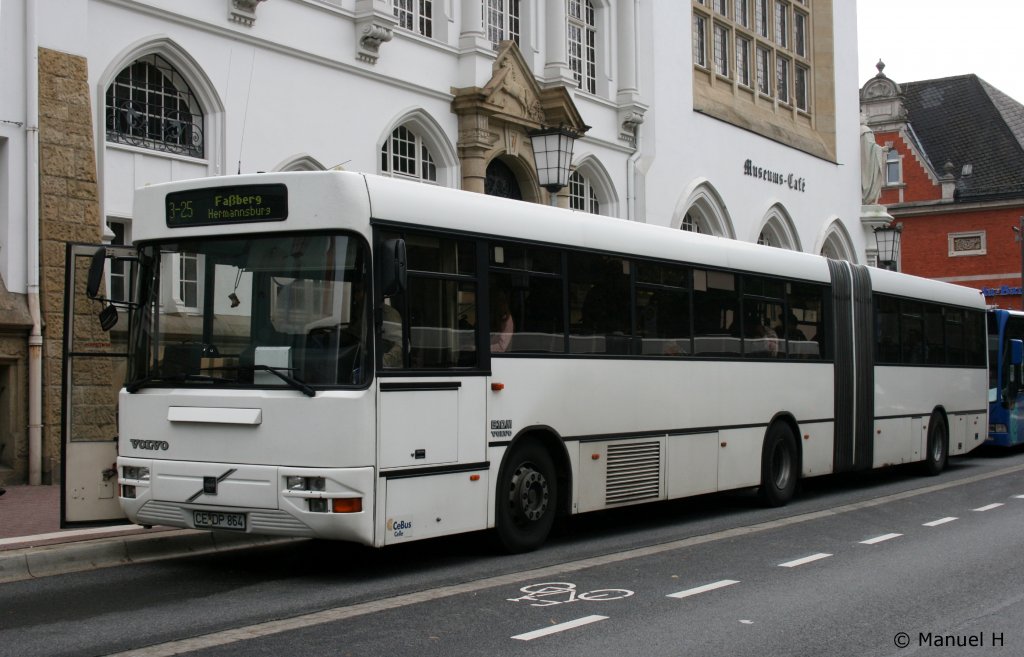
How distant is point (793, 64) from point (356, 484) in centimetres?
3071

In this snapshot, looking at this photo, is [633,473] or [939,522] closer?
[633,473]

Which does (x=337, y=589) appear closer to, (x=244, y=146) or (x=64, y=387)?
(x=64, y=387)

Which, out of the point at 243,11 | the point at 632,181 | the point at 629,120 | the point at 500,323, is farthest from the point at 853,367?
the point at 629,120

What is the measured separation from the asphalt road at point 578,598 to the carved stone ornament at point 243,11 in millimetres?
8499

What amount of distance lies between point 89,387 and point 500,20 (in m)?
15.0

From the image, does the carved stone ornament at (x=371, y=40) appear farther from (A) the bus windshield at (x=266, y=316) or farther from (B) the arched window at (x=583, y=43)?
(A) the bus windshield at (x=266, y=316)

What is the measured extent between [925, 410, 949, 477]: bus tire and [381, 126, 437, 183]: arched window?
8.74 m

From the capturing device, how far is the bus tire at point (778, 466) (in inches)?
590

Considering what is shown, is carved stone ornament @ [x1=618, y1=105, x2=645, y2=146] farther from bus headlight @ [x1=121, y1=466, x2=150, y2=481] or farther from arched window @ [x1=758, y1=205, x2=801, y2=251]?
bus headlight @ [x1=121, y1=466, x2=150, y2=481]

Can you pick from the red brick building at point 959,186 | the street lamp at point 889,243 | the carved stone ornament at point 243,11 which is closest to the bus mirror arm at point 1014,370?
the street lamp at point 889,243

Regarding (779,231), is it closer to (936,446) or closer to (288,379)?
(936,446)

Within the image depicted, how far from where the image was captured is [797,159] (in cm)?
3594

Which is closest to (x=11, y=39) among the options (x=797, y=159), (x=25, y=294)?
(x=25, y=294)

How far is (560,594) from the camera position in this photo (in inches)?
356
